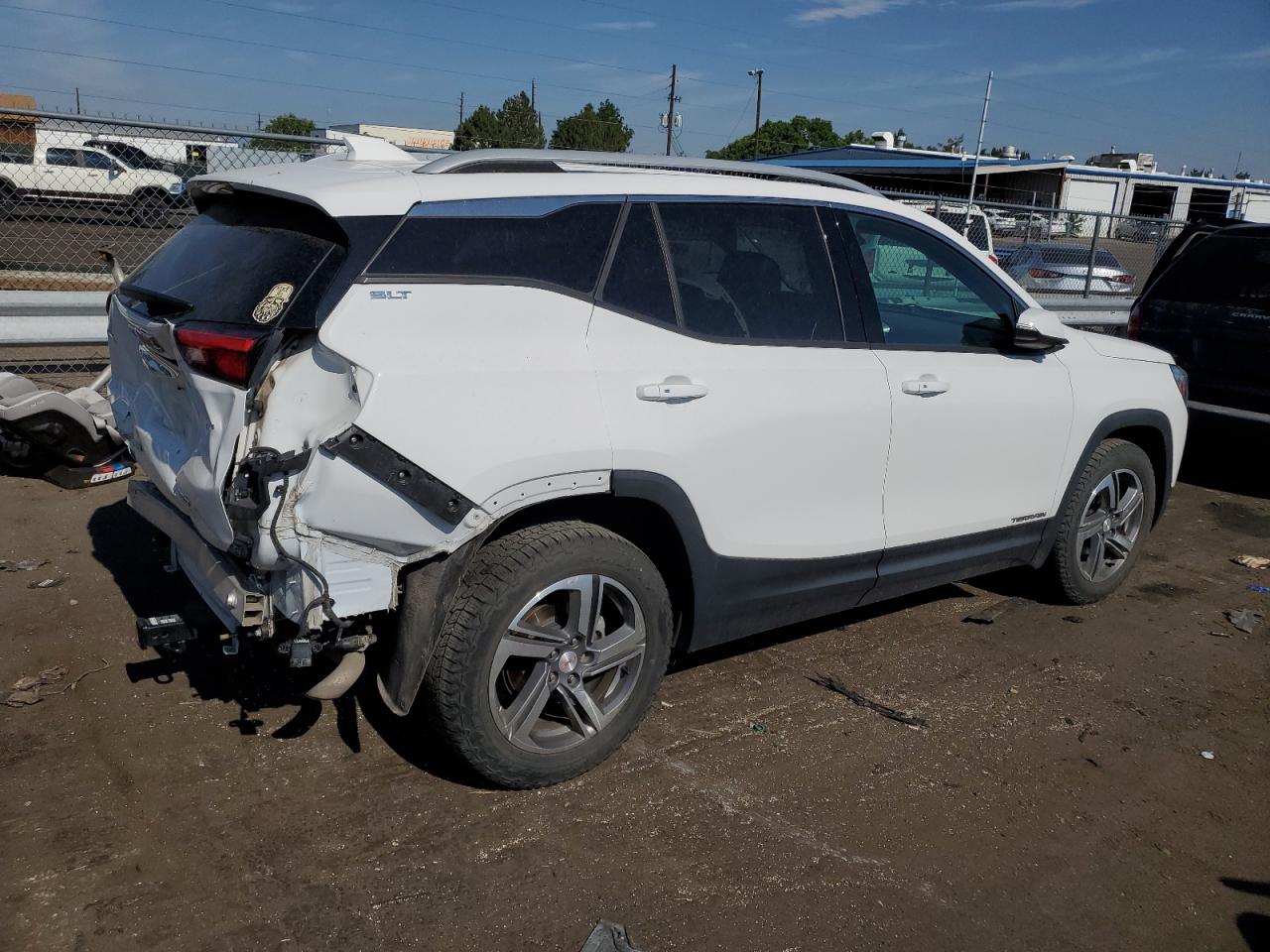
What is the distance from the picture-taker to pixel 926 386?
4.16 meters

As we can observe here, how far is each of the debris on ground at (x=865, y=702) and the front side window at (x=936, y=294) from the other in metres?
1.45

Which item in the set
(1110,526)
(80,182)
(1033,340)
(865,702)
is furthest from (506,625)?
(80,182)

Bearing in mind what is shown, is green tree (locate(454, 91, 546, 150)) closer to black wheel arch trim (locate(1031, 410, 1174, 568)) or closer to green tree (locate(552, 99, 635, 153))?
green tree (locate(552, 99, 635, 153))

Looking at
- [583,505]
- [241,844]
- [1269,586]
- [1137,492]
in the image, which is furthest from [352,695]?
[1269,586]

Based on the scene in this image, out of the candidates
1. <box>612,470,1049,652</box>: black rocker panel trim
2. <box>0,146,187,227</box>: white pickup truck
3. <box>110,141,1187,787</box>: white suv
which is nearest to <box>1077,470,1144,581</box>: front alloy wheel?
<box>612,470,1049,652</box>: black rocker panel trim

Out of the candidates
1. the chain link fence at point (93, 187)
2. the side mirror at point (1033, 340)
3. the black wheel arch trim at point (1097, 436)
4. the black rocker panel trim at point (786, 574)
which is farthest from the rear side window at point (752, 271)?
the chain link fence at point (93, 187)

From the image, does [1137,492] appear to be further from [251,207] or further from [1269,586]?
[251,207]

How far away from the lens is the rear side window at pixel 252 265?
3.00m

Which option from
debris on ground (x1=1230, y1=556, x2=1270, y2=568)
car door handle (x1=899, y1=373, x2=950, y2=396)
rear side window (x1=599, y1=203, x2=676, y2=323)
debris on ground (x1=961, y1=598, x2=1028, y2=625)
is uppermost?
rear side window (x1=599, y1=203, x2=676, y2=323)

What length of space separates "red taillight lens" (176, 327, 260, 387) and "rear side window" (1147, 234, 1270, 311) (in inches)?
284

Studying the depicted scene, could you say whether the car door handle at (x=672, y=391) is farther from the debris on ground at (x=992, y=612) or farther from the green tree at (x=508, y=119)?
the green tree at (x=508, y=119)

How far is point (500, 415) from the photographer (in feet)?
10.0

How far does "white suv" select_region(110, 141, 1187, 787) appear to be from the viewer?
2922mm

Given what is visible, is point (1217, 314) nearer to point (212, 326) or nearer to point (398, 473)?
point (398, 473)
